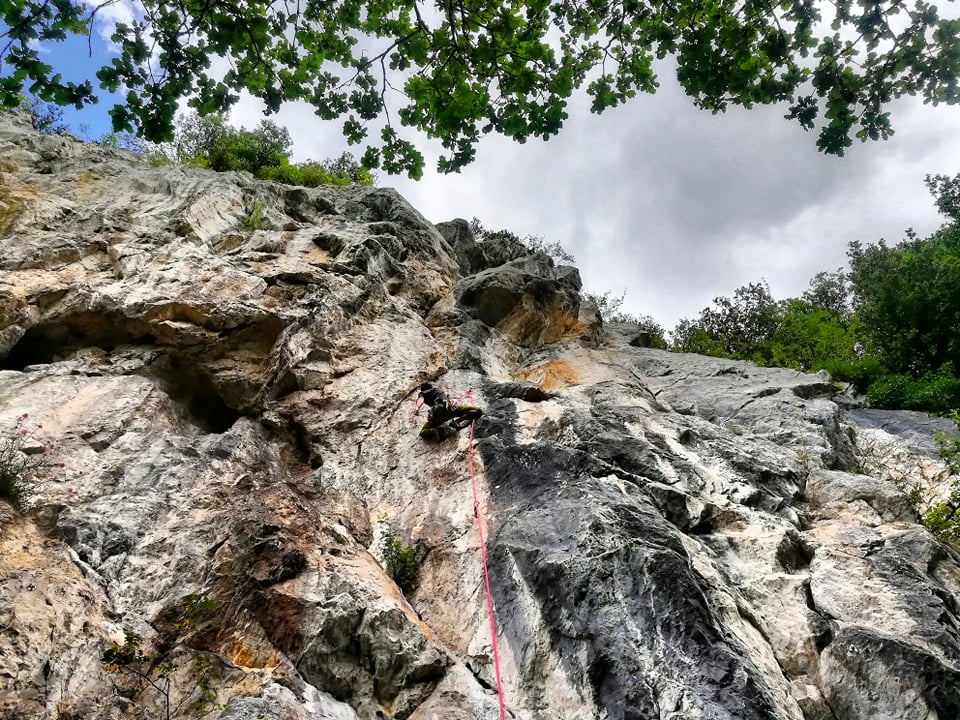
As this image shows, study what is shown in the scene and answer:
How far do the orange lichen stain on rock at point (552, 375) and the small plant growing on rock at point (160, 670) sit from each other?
784 centimetres

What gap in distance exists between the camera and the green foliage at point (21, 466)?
610 cm

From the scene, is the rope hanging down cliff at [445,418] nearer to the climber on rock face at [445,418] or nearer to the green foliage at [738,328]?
the climber on rock face at [445,418]

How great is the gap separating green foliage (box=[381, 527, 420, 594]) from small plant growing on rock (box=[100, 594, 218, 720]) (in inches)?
100

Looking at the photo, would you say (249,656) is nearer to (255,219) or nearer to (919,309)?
(255,219)

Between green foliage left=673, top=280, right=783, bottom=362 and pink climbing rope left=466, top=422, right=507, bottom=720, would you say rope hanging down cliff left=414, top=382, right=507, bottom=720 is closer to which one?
pink climbing rope left=466, top=422, right=507, bottom=720

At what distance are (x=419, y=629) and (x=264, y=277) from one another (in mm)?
7519

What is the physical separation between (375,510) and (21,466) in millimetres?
4095

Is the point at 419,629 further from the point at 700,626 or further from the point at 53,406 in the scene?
the point at 53,406

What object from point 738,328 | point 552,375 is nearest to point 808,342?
point 738,328

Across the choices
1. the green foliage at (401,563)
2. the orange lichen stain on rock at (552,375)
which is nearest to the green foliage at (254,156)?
the orange lichen stain on rock at (552,375)

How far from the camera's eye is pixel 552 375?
12211 millimetres

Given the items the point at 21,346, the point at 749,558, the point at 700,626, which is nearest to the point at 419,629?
the point at 700,626

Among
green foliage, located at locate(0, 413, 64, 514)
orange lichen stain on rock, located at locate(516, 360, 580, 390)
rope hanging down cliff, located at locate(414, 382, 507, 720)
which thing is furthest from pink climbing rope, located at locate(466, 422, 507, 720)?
green foliage, located at locate(0, 413, 64, 514)

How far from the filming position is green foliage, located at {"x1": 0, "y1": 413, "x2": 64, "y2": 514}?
20.0 ft
